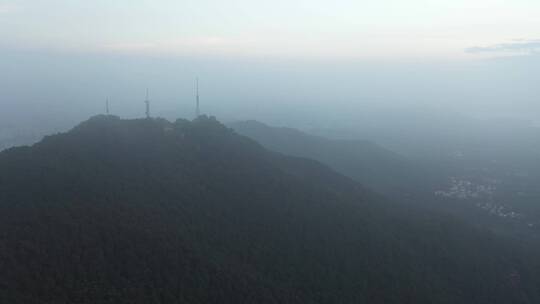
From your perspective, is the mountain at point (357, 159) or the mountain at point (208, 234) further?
the mountain at point (357, 159)

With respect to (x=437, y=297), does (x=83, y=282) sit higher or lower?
higher

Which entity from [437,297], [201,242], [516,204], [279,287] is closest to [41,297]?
[201,242]

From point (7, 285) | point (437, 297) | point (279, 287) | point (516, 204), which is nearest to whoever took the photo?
point (7, 285)

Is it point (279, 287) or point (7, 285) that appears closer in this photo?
point (7, 285)

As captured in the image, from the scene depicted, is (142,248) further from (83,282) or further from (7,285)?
(7,285)

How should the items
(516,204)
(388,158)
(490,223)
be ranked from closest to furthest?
(490,223) → (516,204) → (388,158)
